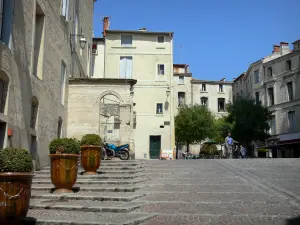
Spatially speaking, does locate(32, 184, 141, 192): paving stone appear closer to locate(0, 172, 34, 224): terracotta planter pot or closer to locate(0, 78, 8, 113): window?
locate(0, 78, 8, 113): window

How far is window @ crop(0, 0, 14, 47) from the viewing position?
10989 millimetres

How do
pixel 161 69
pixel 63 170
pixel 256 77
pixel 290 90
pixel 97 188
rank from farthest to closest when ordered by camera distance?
1. pixel 256 77
2. pixel 290 90
3. pixel 161 69
4. pixel 97 188
5. pixel 63 170

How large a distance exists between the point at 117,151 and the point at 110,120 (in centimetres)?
198

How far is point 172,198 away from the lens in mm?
8516

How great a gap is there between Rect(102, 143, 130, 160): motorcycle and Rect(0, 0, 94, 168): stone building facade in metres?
2.42

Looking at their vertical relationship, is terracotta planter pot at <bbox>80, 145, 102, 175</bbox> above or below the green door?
below

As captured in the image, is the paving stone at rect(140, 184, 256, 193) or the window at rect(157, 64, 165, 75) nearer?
the paving stone at rect(140, 184, 256, 193)

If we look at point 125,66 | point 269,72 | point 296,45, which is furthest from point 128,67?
point 296,45

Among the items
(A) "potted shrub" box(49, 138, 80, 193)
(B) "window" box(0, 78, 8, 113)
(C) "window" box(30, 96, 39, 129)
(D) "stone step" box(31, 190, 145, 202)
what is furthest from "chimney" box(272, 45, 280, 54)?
(A) "potted shrub" box(49, 138, 80, 193)

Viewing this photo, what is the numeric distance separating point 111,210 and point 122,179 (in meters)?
3.87

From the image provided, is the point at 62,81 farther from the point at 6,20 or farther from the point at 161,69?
the point at 161,69

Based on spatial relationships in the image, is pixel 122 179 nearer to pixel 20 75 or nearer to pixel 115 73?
pixel 20 75

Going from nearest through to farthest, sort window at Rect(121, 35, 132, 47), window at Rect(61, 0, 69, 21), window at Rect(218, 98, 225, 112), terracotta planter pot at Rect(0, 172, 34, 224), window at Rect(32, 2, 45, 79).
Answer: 1. terracotta planter pot at Rect(0, 172, 34, 224)
2. window at Rect(32, 2, 45, 79)
3. window at Rect(61, 0, 69, 21)
4. window at Rect(121, 35, 132, 47)
5. window at Rect(218, 98, 225, 112)

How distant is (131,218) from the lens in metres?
6.48
